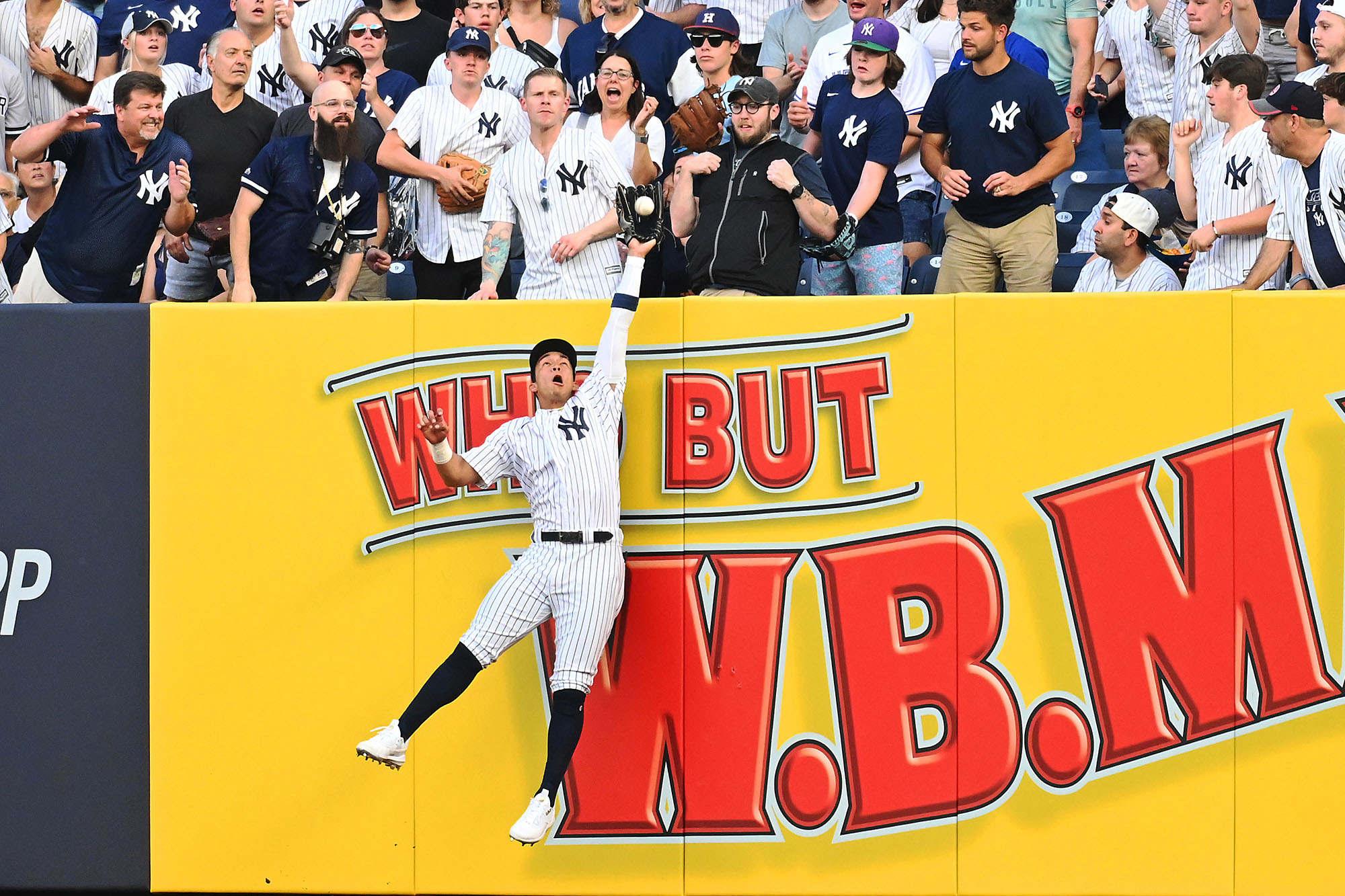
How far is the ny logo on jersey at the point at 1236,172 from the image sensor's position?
24.1 feet

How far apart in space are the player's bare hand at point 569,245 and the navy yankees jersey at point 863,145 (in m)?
1.55

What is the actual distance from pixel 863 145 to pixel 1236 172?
1806 mm

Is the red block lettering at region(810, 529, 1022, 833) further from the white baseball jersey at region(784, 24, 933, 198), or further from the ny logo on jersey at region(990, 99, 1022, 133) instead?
the white baseball jersey at region(784, 24, 933, 198)

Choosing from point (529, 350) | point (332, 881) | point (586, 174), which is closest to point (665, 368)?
point (529, 350)

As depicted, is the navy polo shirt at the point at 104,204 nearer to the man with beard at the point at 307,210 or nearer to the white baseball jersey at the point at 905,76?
the man with beard at the point at 307,210

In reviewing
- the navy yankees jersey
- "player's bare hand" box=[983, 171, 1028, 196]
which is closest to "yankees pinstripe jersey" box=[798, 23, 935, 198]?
the navy yankees jersey

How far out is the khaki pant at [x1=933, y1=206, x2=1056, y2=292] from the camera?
7590 millimetres

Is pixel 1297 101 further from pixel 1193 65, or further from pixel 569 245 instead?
pixel 569 245

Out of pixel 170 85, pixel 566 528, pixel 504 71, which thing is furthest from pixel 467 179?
pixel 566 528

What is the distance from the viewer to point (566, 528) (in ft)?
20.5

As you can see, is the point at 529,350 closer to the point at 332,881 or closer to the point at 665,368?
the point at 665,368

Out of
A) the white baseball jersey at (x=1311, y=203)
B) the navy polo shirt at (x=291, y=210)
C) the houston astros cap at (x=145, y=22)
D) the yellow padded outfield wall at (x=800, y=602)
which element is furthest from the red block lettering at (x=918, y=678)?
the houston astros cap at (x=145, y=22)

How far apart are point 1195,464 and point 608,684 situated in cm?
261

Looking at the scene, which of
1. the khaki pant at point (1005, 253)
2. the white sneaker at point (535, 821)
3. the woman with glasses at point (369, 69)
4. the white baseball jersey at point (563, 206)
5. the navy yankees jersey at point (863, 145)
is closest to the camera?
the white sneaker at point (535, 821)
